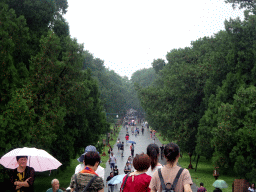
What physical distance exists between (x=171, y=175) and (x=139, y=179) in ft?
2.32

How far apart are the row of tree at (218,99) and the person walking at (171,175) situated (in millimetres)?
16763

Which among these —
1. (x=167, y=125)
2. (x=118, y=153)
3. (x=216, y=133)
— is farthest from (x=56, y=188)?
(x=118, y=153)

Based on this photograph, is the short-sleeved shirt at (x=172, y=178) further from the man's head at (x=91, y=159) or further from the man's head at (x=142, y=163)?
the man's head at (x=91, y=159)

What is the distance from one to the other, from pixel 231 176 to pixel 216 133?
26.7 ft

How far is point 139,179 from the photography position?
15.2ft

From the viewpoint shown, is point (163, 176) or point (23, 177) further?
point (23, 177)

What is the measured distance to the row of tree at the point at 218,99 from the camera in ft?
68.7

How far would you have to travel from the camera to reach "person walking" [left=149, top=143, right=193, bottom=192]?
3943 millimetres

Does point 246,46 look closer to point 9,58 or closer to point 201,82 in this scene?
point 201,82

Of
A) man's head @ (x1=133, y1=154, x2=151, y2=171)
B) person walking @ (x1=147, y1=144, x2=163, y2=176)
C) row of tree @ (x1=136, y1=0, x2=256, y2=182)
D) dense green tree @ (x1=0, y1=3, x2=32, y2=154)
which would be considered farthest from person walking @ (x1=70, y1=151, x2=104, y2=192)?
row of tree @ (x1=136, y1=0, x2=256, y2=182)

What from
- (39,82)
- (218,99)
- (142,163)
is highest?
(39,82)

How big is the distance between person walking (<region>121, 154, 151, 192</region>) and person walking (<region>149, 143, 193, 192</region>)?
53 centimetres

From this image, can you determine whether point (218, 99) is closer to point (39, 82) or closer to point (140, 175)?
point (39, 82)

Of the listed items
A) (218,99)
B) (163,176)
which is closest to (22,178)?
Result: (163,176)
